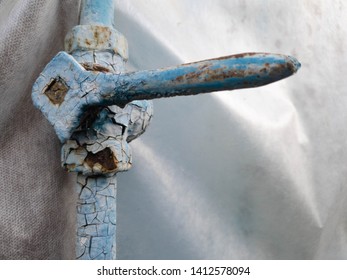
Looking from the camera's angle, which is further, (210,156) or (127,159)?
(210,156)

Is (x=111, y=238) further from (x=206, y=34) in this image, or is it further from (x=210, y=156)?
(x=206, y=34)

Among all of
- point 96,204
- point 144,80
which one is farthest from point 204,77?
point 96,204

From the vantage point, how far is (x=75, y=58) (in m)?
0.40

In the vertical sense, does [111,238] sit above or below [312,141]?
below

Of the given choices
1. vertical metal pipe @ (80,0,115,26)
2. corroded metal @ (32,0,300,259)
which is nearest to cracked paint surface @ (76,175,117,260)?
corroded metal @ (32,0,300,259)

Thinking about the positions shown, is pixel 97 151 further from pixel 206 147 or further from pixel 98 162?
pixel 206 147

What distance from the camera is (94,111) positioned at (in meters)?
0.39

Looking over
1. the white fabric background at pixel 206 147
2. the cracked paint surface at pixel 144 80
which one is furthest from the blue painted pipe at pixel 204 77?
the white fabric background at pixel 206 147

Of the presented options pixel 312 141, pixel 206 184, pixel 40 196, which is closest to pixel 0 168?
pixel 40 196

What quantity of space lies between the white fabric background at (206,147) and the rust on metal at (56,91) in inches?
3.6

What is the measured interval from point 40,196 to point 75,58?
0.15m

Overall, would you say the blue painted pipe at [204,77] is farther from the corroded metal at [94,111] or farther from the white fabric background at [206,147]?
the white fabric background at [206,147]

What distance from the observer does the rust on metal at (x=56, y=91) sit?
1.25 feet

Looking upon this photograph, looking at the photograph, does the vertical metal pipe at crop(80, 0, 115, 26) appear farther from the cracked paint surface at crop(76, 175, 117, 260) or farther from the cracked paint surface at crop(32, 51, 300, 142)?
the cracked paint surface at crop(76, 175, 117, 260)
